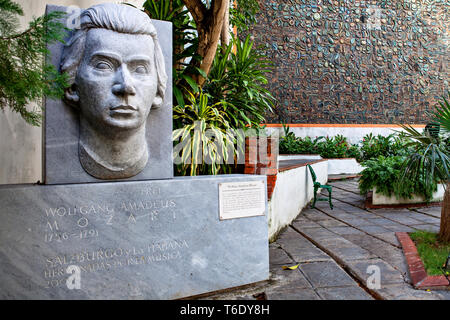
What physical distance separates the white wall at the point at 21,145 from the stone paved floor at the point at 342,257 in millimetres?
1866

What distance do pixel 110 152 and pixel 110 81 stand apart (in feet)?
1.45

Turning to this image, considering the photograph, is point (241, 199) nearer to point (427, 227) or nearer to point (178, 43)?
point (178, 43)

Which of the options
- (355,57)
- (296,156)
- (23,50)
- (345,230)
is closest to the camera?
(23,50)

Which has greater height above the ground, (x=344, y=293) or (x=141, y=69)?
(x=141, y=69)

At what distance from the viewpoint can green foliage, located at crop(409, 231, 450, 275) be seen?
8.16ft

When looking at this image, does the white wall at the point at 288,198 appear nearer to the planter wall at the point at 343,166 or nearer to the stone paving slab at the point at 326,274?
the stone paving slab at the point at 326,274

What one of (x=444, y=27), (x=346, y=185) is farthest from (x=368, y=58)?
(x=346, y=185)

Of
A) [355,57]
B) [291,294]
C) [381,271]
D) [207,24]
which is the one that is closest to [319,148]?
[355,57]

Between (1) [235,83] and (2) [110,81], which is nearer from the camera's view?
(2) [110,81]

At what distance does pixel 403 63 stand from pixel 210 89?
36.5ft

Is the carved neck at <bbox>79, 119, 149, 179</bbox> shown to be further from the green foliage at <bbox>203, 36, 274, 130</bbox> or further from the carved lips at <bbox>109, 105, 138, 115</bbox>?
the green foliage at <bbox>203, 36, 274, 130</bbox>

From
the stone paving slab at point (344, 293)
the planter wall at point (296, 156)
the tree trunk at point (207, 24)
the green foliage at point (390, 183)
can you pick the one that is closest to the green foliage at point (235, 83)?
the tree trunk at point (207, 24)

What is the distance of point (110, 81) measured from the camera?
1756 millimetres

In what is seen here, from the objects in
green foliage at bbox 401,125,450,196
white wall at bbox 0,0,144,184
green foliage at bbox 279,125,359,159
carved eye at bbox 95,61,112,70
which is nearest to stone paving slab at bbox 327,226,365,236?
green foliage at bbox 401,125,450,196
